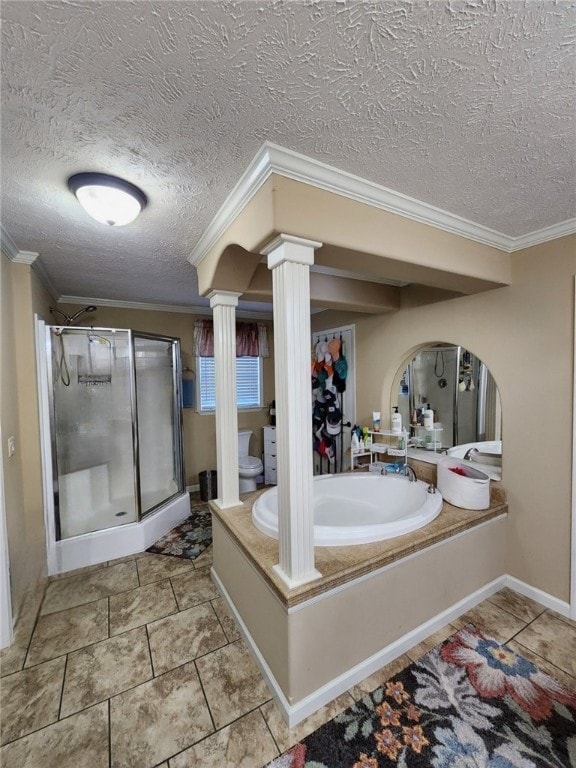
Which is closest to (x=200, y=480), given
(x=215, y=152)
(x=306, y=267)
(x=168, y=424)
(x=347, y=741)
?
(x=168, y=424)

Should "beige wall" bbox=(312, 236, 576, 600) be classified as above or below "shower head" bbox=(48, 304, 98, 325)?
below

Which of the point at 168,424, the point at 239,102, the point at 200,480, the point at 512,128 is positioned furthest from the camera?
the point at 200,480

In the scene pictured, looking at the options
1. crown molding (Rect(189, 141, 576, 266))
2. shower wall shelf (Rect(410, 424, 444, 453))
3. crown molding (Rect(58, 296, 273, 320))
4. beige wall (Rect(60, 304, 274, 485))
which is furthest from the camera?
beige wall (Rect(60, 304, 274, 485))

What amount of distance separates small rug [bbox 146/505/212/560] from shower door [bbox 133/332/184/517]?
0.35 m

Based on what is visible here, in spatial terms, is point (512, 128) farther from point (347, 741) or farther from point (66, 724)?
point (66, 724)

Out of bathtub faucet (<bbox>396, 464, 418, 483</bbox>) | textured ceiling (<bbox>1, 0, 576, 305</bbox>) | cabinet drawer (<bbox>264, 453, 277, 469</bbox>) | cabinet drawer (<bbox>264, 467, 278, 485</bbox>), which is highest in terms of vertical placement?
textured ceiling (<bbox>1, 0, 576, 305</bbox>)

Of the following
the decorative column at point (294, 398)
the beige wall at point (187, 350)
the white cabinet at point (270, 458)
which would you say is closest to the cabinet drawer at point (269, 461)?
the white cabinet at point (270, 458)

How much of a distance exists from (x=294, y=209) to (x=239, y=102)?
393 millimetres

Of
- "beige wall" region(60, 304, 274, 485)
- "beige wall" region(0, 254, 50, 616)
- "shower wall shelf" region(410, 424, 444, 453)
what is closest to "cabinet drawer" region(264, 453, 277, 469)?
"beige wall" region(60, 304, 274, 485)

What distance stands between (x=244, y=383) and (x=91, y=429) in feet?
6.87

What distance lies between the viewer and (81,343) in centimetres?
298

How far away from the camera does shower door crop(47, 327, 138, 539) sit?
283 centimetres

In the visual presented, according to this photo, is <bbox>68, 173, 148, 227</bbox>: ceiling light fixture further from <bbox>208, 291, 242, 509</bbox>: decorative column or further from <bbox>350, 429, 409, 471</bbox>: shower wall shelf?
<bbox>350, 429, 409, 471</bbox>: shower wall shelf

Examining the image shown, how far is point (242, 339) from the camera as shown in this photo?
4.48m
